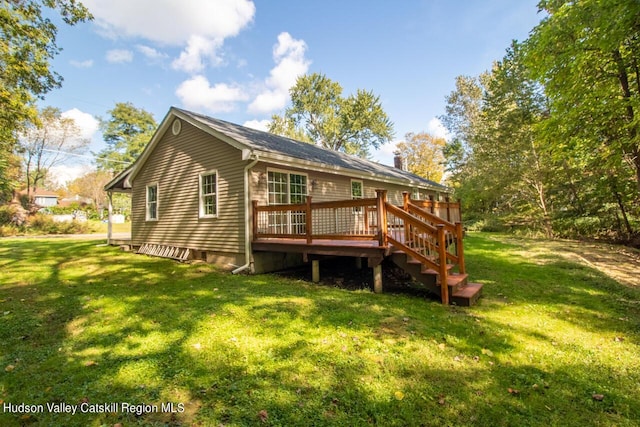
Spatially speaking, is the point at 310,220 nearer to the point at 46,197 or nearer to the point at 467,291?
the point at 467,291

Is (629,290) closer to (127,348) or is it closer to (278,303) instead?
(278,303)

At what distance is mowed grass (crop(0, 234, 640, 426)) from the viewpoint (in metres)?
2.45

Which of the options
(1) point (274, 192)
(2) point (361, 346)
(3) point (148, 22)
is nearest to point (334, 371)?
(2) point (361, 346)

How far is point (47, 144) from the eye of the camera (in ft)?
98.4

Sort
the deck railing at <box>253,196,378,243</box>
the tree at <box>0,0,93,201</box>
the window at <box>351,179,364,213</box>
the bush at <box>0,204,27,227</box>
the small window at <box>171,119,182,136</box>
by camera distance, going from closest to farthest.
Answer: the deck railing at <box>253,196,378,243</box> → the tree at <box>0,0,93,201</box> → the small window at <box>171,119,182,136</box> → the window at <box>351,179,364,213</box> → the bush at <box>0,204,27,227</box>

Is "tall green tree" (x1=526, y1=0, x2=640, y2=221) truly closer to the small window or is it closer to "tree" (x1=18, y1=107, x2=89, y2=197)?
the small window

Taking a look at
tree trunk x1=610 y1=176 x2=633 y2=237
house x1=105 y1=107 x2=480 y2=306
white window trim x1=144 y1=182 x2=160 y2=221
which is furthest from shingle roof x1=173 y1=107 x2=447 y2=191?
tree trunk x1=610 y1=176 x2=633 y2=237

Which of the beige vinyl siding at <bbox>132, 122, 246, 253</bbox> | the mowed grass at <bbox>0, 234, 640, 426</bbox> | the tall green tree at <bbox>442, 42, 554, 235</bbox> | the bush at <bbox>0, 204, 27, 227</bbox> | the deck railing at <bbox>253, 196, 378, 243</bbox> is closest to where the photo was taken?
the mowed grass at <bbox>0, 234, 640, 426</bbox>

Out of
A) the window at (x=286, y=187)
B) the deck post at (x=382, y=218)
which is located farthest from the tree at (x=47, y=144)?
the deck post at (x=382, y=218)

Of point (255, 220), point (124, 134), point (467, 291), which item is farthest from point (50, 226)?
point (467, 291)

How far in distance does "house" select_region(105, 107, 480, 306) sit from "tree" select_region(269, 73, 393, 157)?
2442cm

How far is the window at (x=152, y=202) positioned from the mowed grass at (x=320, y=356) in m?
5.46

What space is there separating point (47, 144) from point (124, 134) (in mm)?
8647

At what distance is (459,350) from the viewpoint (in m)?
3.47
